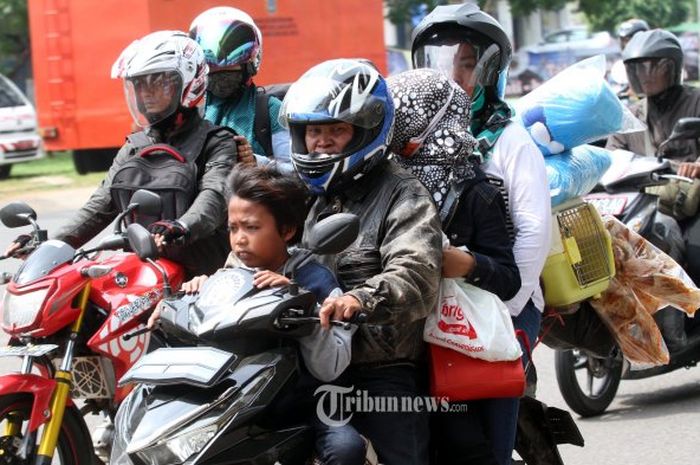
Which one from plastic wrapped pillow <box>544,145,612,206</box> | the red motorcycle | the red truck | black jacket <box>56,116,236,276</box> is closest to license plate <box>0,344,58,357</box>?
the red motorcycle

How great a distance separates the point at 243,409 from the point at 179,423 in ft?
0.54

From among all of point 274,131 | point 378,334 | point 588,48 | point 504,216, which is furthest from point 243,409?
point 588,48

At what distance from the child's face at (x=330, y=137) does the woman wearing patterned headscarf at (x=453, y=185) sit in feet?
1.05

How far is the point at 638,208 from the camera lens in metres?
7.35

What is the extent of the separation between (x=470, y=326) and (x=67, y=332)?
1674 millimetres

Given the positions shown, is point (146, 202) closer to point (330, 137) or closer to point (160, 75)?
point (160, 75)

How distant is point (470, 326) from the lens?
3988mm

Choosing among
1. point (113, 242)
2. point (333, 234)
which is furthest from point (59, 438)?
point (333, 234)

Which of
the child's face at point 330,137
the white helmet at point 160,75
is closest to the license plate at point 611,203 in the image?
the white helmet at point 160,75

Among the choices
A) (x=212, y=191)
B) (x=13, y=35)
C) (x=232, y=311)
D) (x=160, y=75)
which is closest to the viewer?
(x=232, y=311)

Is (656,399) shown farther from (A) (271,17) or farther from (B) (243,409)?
(A) (271,17)

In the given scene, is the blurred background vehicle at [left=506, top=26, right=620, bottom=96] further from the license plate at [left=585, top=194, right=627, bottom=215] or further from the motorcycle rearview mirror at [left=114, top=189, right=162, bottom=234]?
the motorcycle rearview mirror at [left=114, top=189, right=162, bottom=234]

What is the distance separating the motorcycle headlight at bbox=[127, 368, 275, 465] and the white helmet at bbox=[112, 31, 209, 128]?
2192 millimetres

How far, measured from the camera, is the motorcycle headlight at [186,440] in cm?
331
